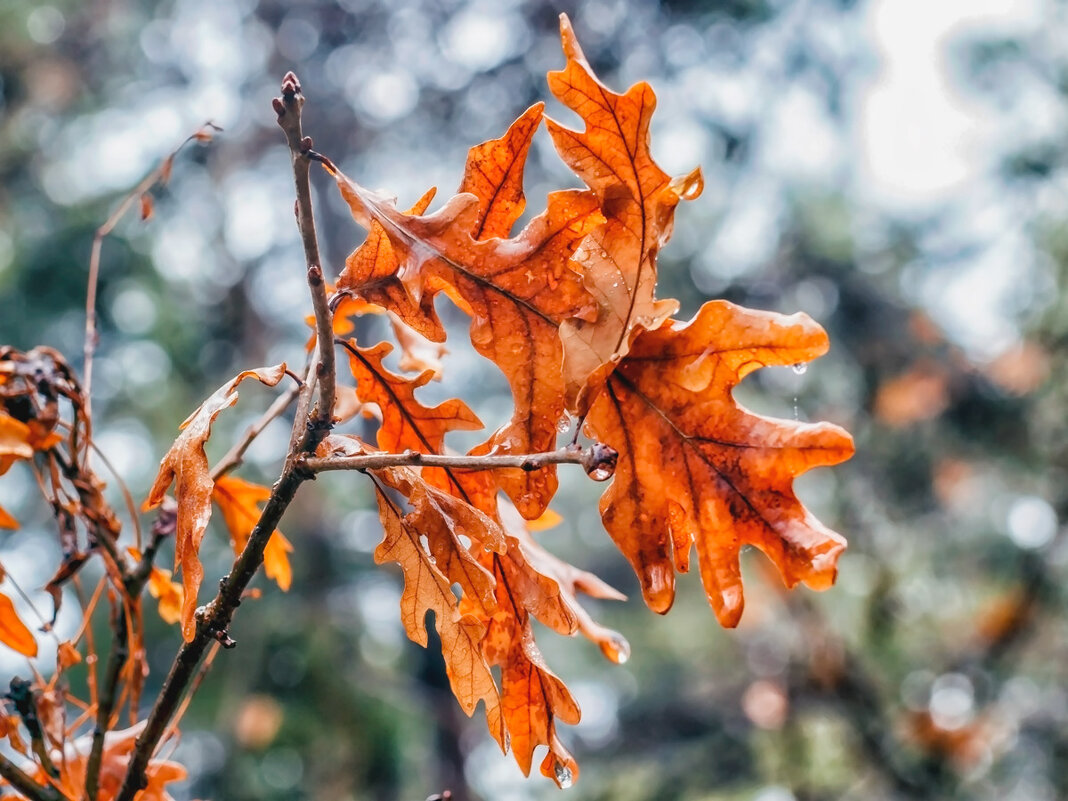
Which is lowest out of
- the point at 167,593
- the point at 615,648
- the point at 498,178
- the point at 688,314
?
the point at 615,648

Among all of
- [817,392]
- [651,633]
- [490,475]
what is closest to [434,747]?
[817,392]

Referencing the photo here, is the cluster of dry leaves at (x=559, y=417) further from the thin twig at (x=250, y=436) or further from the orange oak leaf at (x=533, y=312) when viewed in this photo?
the thin twig at (x=250, y=436)

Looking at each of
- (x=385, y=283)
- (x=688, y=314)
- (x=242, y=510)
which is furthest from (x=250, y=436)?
(x=688, y=314)

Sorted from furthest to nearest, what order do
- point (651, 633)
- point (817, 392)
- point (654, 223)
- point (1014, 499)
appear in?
point (651, 633)
point (1014, 499)
point (817, 392)
point (654, 223)

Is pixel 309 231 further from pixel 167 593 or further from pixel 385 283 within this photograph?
pixel 167 593

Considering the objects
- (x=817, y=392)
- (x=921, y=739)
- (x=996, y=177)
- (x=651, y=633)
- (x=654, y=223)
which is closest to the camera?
(x=654, y=223)

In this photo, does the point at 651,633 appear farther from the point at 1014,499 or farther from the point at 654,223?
the point at 654,223
